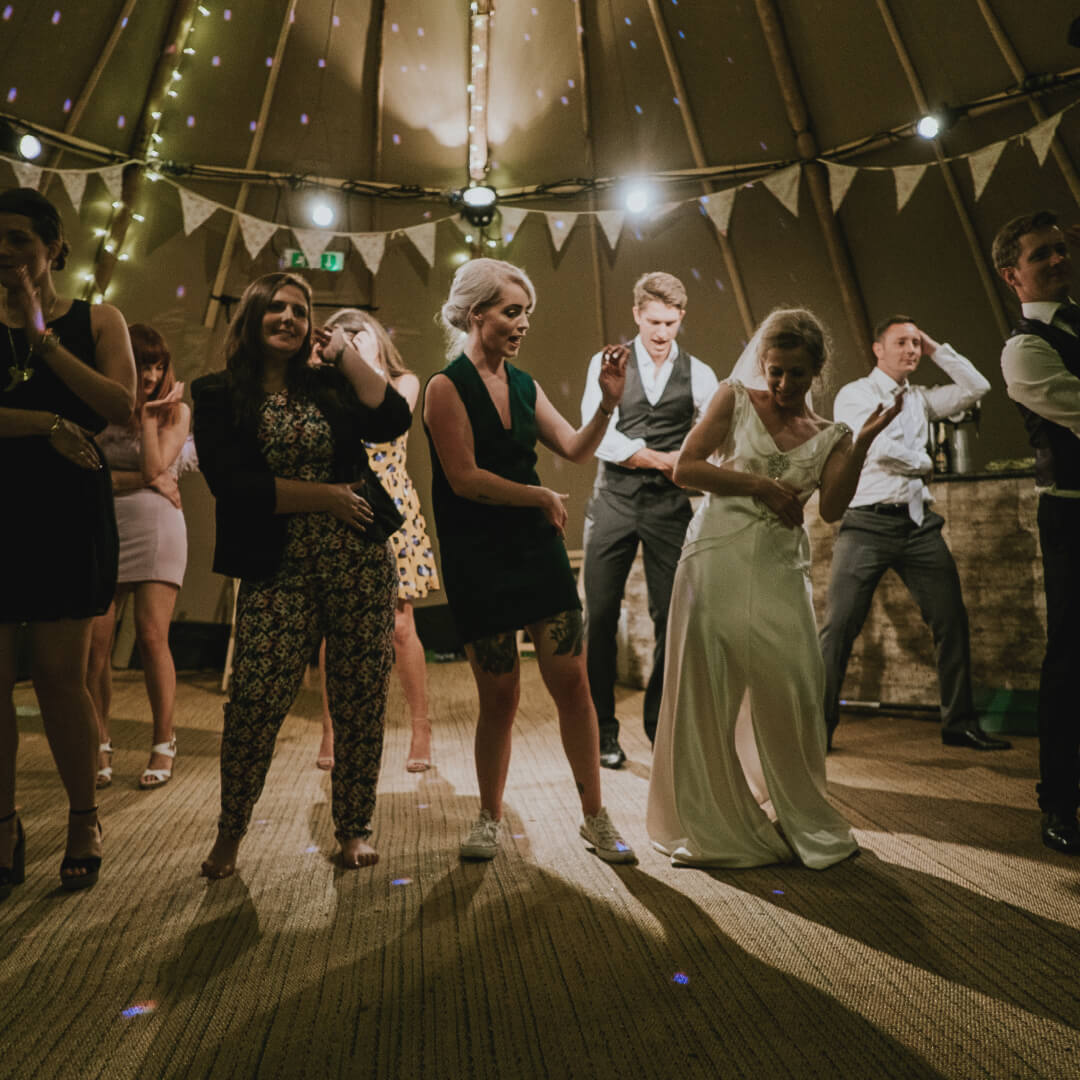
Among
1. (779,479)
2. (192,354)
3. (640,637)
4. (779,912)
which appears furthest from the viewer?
(192,354)

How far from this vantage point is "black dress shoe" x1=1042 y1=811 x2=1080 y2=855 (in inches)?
82.4

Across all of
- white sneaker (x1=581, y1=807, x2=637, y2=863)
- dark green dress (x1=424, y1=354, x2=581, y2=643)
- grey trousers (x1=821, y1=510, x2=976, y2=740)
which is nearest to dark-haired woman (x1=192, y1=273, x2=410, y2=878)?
dark green dress (x1=424, y1=354, x2=581, y2=643)

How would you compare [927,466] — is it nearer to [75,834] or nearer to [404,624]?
[404,624]

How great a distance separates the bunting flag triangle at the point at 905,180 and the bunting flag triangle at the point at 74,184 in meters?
4.64

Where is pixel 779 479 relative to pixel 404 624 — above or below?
above

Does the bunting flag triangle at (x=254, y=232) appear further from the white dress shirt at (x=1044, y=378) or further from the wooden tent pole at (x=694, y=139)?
the white dress shirt at (x=1044, y=378)

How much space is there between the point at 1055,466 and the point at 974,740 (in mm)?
1432

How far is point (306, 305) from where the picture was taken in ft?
6.59

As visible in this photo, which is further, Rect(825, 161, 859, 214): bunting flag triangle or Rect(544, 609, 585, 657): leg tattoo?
Rect(825, 161, 859, 214): bunting flag triangle

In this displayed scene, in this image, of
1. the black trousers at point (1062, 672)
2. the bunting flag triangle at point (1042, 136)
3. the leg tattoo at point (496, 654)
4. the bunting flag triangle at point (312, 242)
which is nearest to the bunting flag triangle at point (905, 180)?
the bunting flag triangle at point (1042, 136)

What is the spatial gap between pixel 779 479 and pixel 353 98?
482cm

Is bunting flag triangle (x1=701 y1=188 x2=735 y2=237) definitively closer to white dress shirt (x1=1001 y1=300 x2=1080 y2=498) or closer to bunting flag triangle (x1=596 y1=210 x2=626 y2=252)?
bunting flag triangle (x1=596 y1=210 x2=626 y2=252)

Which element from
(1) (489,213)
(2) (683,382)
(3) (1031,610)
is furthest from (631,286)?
(3) (1031,610)

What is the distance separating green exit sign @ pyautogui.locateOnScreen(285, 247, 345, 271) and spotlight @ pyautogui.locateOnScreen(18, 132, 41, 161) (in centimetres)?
149
